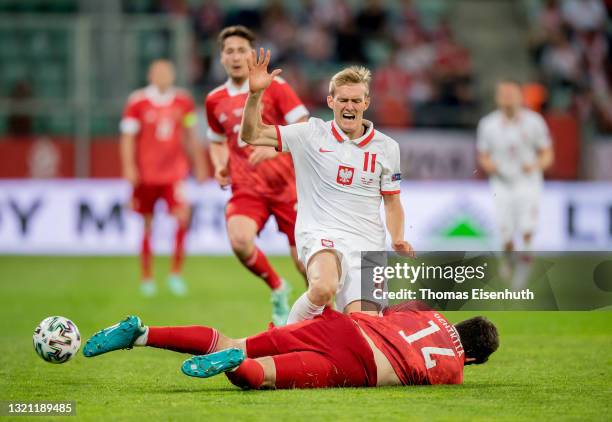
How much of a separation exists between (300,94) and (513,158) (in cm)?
693

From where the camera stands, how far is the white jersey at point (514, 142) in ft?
46.6

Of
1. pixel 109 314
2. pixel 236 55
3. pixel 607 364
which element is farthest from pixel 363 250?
pixel 109 314

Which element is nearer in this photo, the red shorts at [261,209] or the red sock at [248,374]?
the red sock at [248,374]

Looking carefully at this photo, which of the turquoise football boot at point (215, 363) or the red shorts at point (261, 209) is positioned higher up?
the red shorts at point (261, 209)

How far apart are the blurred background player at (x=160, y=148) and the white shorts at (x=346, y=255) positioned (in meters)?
6.37

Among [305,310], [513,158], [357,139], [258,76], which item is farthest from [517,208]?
[258,76]

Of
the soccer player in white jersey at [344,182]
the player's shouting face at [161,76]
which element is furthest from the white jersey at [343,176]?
the player's shouting face at [161,76]

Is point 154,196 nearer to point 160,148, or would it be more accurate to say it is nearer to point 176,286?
point 160,148

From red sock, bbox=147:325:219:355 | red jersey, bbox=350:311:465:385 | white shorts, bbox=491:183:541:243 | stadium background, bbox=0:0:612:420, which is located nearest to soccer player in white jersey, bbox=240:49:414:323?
red jersey, bbox=350:311:465:385

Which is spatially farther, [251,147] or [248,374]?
[251,147]

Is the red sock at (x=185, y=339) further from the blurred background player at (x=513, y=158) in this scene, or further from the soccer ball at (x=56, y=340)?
the blurred background player at (x=513, y=158)

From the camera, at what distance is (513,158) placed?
14375mm

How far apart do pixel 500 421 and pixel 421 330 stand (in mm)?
1032

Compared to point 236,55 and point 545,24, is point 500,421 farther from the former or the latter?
point 545,24
